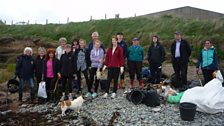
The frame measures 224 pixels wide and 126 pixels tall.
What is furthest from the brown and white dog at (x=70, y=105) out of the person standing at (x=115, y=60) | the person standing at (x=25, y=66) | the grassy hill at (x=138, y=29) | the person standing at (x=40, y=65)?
the grassy hill at (x=138, y=29)

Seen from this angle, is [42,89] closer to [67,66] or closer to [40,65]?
[40,65]

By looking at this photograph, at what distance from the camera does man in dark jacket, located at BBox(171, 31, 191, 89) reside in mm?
10867

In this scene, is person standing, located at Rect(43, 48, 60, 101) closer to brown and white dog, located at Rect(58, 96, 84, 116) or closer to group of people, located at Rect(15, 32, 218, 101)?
group of people, located at Rect(15, 32, 218, 101)

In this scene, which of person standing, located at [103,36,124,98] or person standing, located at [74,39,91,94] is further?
person standing, located at [74,39,91,94]

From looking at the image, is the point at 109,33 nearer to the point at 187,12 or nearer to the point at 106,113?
the point at 187,12

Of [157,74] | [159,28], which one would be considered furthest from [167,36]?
[157,74]

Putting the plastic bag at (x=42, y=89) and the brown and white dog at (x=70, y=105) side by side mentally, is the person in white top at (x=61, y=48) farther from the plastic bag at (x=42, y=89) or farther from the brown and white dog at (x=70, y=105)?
the brown and white dog at (x=70, y=105)

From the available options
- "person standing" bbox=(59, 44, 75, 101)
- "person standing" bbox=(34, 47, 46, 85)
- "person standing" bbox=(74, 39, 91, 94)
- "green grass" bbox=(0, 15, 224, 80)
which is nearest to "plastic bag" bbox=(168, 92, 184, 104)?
"person standing" bbox=(74, 39, 91, 94)

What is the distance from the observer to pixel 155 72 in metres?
11.8

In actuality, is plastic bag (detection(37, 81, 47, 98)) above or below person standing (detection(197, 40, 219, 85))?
below

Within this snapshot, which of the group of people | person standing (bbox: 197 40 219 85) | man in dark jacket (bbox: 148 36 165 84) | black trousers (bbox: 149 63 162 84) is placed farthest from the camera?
black trousers (bbox: 149 63 162 84)

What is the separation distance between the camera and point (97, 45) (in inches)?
405

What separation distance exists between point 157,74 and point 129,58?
1.30 meters

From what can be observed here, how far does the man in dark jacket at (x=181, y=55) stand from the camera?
428 inches
